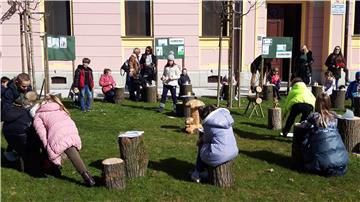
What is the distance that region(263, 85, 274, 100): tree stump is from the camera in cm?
1484

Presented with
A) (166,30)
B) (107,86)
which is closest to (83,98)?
(107,86)

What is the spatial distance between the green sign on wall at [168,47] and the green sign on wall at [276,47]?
2.74 m

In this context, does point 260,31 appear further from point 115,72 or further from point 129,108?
point 129,108

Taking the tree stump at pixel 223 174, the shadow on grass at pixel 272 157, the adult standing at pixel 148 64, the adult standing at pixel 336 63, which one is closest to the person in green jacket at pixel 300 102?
the shadow on grass at pixel 272 157

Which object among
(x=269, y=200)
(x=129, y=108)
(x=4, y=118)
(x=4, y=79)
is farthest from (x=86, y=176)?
(x=129, y=108)

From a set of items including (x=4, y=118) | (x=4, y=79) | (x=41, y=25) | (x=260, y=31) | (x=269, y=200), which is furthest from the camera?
(x=260, y=31)

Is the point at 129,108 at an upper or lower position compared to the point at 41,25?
lower

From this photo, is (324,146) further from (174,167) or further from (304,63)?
(304,63)

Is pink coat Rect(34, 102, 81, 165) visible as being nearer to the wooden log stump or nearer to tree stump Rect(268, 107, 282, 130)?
tree stump Rect(268, 107, 282, 130)

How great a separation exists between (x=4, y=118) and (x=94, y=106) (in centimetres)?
623

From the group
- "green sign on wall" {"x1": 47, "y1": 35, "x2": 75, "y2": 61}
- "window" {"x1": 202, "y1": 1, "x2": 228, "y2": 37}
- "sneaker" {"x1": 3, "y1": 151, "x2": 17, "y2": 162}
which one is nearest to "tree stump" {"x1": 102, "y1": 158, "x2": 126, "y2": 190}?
"sneaker" {"x1": 3, "y1": 151, "x2": 17, "y2": 162}

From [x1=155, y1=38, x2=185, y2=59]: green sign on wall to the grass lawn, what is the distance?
5917mm

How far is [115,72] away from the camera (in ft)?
57.0

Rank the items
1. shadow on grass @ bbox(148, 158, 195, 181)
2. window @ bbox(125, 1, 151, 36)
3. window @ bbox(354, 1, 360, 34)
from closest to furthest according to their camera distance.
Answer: shadow on grass @ bbox(148, 158, 195, 181)
window @ bbox(125, 1, 151, 36)
window @ bbox(354, 1, 360, 34)
